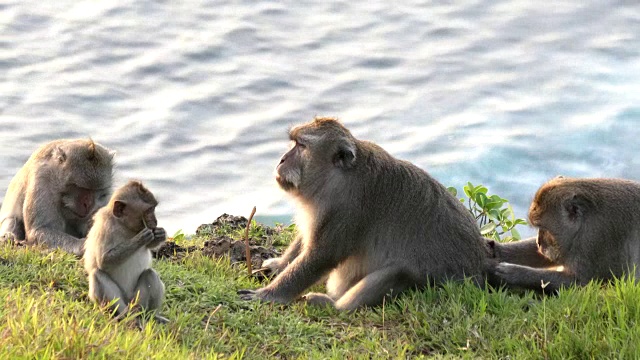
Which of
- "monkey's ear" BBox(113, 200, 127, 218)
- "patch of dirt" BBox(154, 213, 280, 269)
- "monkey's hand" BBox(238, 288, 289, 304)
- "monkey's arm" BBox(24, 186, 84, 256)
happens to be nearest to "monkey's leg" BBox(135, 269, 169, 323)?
"monkey's ear" BBox(113, 200, 127, 218)

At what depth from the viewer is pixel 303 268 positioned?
27.3 ft

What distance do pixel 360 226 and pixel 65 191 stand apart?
302cm

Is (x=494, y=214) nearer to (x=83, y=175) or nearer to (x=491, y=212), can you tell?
(x=491, y=212)

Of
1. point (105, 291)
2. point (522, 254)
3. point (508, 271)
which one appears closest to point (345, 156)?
point (508, 271)

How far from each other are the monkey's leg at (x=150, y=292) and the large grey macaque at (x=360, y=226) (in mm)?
1169

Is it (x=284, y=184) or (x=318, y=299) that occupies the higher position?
(x=284, y=184)

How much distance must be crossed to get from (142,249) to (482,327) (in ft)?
8.39

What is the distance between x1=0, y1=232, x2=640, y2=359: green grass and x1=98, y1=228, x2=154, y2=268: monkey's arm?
0.35m

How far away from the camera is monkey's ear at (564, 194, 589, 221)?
8.22 metres

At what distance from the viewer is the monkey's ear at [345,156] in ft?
27.4

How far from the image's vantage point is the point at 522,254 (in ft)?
→ 29.2

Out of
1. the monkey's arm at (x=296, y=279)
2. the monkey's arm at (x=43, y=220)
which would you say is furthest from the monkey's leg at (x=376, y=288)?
the monkey's arm at (x=43, y=220)

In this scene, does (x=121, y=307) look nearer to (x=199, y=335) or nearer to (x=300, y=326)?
(x=199, y=335)

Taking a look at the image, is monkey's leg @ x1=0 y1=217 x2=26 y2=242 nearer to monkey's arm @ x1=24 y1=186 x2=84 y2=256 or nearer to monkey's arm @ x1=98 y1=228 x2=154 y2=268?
monkey's arm @ x1=24 y1=186 x2=84 y2=256
